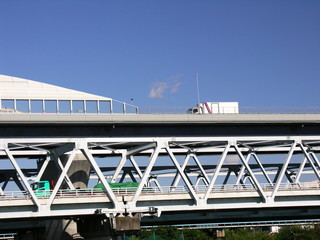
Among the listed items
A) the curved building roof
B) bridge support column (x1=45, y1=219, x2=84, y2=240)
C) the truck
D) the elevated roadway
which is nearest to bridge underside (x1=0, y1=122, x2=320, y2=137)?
the elevated roadway

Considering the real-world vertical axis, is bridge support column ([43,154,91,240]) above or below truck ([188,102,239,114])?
below

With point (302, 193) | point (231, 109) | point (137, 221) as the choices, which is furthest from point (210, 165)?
point (137, 221)

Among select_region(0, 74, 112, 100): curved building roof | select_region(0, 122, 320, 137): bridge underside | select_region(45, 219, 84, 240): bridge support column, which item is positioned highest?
select_region(0, 74, 112, 100): curved building roof

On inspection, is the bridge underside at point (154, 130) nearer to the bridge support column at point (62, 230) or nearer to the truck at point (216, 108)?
the truck at point (216, 108)

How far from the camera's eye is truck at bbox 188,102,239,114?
7131 centimetres

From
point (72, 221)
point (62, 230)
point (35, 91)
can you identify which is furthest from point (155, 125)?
point (62, 230)

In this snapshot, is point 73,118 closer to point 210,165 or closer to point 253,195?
point 253,195

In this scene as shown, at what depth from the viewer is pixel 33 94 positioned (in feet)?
226

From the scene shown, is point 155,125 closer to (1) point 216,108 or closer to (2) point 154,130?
(2) point 154,130

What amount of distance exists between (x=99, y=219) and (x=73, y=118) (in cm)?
1117

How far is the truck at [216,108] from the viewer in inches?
2808

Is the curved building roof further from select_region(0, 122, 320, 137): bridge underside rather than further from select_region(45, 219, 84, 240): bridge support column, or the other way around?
select_region(45, 219, 84, 240): bridge support column

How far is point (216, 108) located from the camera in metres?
72.5

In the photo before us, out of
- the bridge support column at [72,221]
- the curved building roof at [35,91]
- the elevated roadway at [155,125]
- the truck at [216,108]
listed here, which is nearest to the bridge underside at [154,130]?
the elevated roadway at [155,125]
